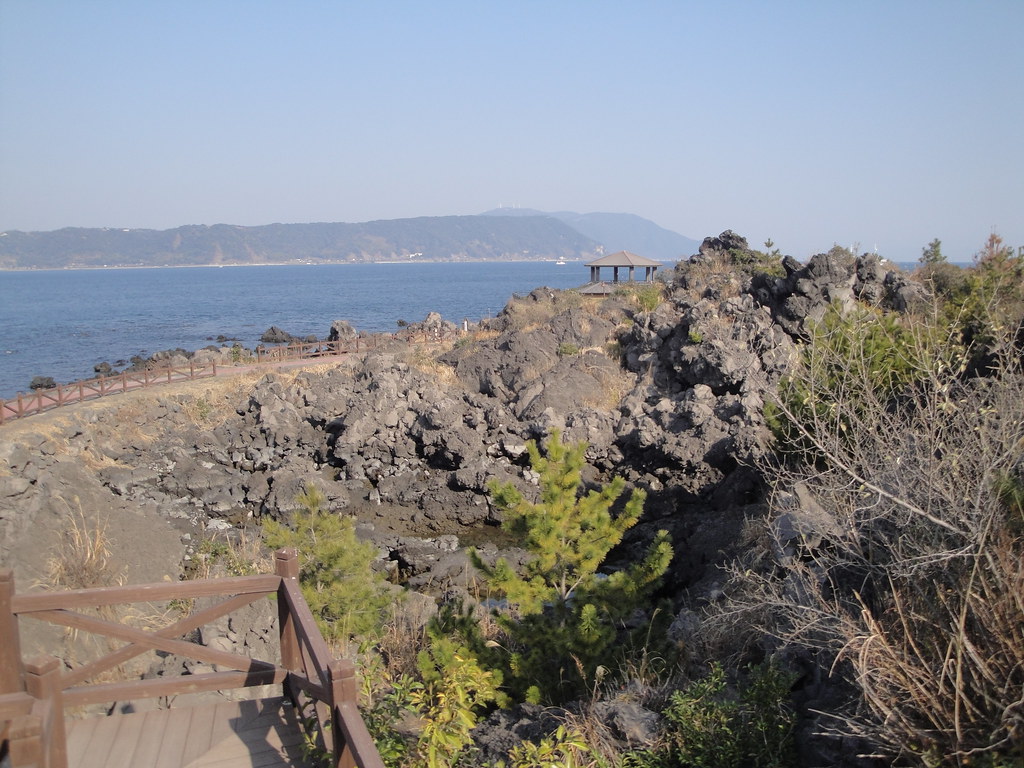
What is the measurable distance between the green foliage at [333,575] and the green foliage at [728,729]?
4382 millimetres

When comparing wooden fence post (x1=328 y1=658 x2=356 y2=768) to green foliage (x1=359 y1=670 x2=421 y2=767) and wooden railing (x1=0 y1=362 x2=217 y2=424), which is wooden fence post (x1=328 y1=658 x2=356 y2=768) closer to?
green foliage (x1=359 y1=670 x2=421 y2=767)

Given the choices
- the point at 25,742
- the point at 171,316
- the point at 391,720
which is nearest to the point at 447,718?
the point at 391,720

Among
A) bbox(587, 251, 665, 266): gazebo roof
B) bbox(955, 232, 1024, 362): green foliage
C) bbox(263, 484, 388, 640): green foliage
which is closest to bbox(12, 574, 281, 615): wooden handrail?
bbox(263, 484, 388, 640): green foliage

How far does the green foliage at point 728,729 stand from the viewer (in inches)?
228

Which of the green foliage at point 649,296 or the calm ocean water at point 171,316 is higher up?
the green foliage at point 649,296

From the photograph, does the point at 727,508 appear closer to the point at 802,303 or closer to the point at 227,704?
the point at 802,303

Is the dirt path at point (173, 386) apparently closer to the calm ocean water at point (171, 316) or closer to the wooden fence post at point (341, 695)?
the calm ocean water at point (171, 316)

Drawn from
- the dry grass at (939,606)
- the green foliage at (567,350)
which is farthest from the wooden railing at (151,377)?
the dry grass at (939,606)

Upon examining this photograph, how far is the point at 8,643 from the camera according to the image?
4.93 m

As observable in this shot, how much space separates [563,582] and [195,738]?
4.30 metres

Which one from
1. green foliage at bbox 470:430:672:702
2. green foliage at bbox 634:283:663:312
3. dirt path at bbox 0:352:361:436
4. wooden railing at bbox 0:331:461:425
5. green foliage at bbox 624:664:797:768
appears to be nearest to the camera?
green foliage at bbox 624:664:797:768

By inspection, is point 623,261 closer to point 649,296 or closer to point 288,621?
point 649,296

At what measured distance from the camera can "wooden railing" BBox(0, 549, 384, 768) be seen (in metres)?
3.95

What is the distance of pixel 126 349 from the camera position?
53906 millimetres
